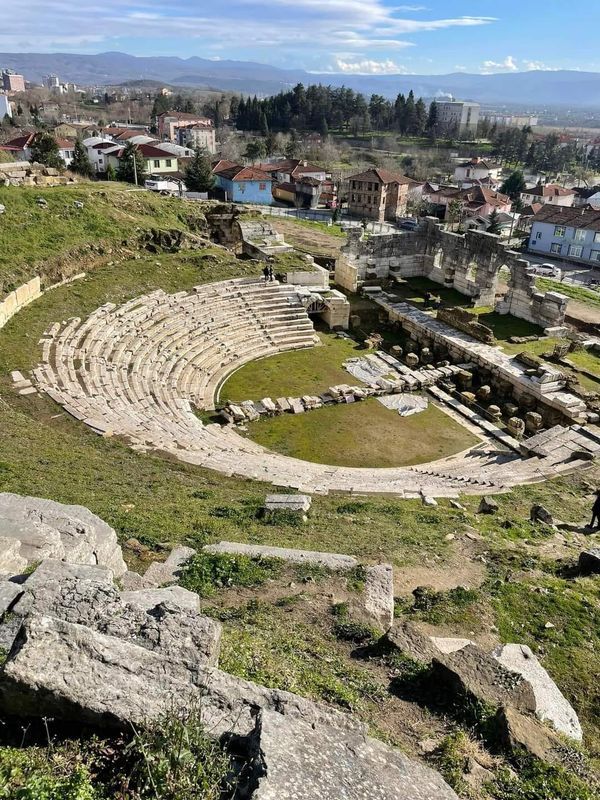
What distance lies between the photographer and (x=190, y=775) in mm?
3820

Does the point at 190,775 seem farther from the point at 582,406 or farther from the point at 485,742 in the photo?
the point at 582,406

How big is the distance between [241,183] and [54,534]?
→ 5737 cm

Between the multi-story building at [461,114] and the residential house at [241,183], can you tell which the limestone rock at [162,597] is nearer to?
the residential house at [241,183]

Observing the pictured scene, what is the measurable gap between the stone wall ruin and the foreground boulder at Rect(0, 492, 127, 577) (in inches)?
1018

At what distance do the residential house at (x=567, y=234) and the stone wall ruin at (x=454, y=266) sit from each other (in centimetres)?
1859

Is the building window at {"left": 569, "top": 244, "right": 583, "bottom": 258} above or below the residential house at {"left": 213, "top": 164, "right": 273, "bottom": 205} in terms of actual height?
below

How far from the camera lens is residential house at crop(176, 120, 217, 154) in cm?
9735

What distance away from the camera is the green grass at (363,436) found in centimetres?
1805

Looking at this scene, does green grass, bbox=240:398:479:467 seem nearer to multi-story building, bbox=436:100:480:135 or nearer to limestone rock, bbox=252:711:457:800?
limestone rock, bbox=252:711:457:800

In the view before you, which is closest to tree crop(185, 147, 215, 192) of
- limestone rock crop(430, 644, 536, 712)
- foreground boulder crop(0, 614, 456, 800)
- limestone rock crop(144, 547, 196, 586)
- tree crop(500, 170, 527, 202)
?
tree crop(500, 170, 527, 202)

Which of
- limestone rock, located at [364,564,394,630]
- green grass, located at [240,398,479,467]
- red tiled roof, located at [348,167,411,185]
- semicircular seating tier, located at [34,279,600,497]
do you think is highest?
red tiled roof, located at [348,167,411,185]

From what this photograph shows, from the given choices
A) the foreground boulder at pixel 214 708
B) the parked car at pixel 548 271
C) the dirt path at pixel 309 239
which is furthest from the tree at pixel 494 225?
the foreground boulder at pixel 214 708

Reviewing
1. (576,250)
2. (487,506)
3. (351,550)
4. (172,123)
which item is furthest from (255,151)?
(351,550)

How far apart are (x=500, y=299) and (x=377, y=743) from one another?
30.9 m
